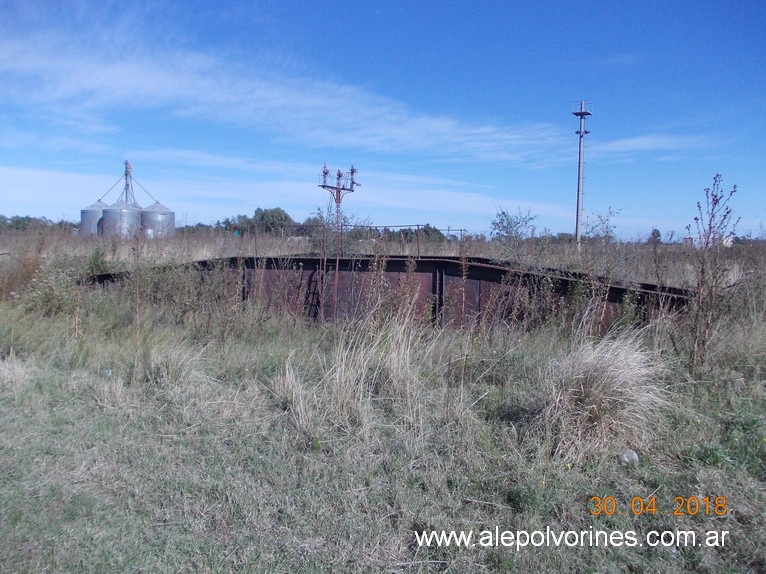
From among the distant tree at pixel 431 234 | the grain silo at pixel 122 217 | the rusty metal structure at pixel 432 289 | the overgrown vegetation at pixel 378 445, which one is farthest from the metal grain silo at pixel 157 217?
the overgrown vegetation at pixel 378 445

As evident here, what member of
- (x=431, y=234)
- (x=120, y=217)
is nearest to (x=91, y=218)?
(x=120, y=217)

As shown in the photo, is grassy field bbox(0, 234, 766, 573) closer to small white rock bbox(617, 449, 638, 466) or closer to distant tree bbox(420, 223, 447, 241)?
small white rock bbox(617, 449, 638, 466)

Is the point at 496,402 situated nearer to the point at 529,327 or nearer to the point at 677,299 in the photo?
the point at 529,327

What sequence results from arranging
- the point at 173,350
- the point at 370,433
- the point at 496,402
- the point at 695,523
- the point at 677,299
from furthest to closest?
the point at 677,299
the point at 173,350
the point at 496,402
the point at 370,433
the point at 695,523

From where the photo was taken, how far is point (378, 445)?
4348 millimetres

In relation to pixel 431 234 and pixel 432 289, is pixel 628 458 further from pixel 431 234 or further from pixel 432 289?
pixel 431 234

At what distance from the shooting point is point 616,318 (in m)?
6.95

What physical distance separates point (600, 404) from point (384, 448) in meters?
1.64

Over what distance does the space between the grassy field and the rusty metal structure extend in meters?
0.45

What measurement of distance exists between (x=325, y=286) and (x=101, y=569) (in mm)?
6195

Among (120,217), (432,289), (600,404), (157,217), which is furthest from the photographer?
(157,217)

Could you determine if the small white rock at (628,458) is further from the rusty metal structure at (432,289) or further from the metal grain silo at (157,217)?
the metal grain silo at (157,217)

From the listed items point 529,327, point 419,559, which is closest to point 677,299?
point 529,327

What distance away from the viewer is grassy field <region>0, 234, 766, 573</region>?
321 cm
